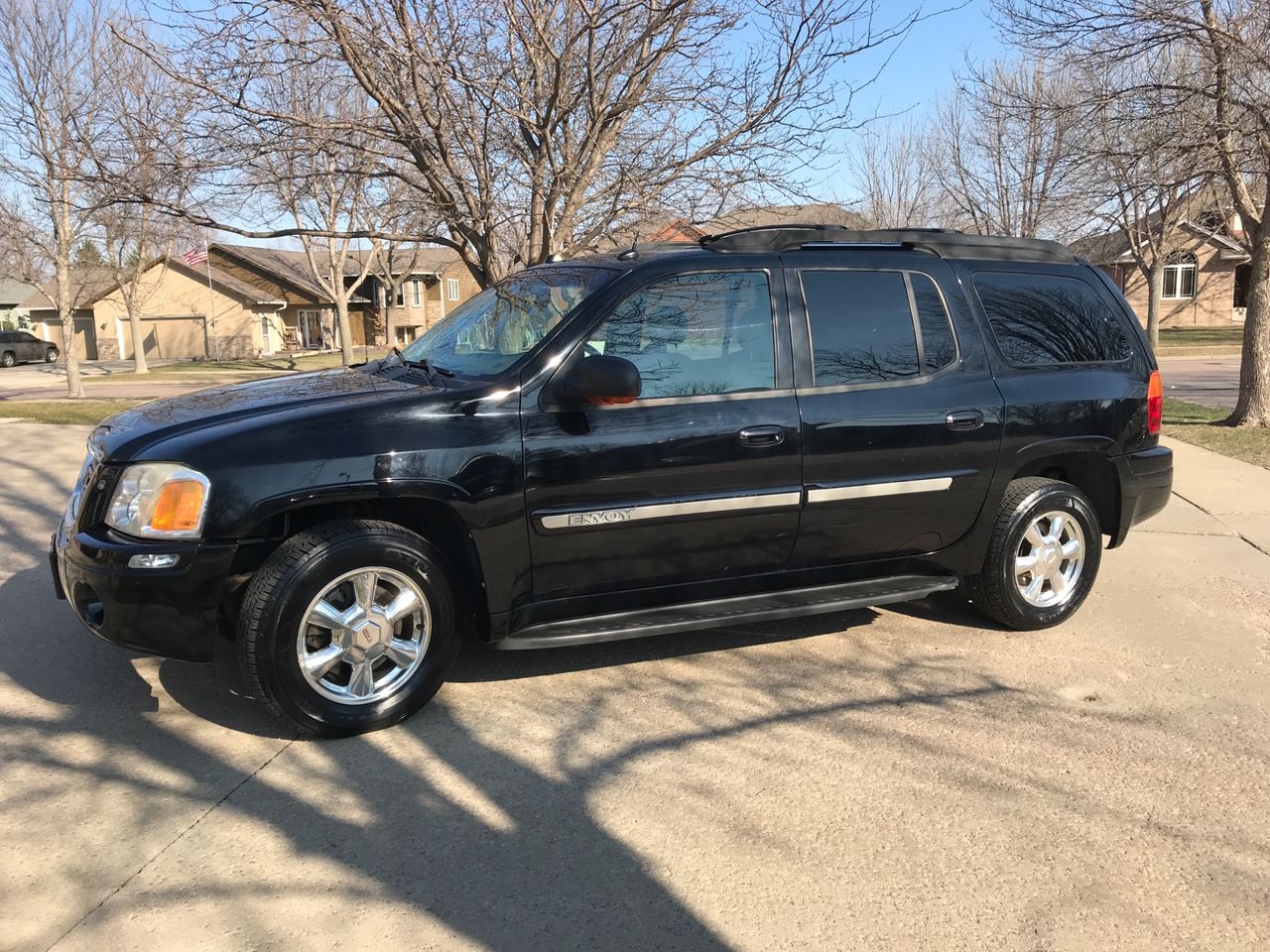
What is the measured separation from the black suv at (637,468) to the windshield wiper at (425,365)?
2cm

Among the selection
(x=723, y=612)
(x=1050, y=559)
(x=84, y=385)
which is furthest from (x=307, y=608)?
(x=84, y=385)

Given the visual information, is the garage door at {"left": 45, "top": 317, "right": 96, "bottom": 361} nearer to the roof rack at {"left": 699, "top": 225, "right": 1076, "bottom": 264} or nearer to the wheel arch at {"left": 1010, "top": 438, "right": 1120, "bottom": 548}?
the roof rack at {"left": 699, "top": 225, "right": 1076, "bottom": 264}

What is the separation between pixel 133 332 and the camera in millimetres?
38094

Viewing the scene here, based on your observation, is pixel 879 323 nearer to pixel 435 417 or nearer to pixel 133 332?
pixel 435 417

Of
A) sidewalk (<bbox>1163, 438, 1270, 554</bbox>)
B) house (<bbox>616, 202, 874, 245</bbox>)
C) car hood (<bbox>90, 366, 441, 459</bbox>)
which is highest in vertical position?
house (<bbox>616, 202, 874, 245</bbox>)

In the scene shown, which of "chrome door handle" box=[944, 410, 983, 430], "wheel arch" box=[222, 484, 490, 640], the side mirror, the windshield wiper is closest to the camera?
"wheel arch" box=[222, 484, 490, 640]

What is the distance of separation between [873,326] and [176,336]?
5143 centimetres

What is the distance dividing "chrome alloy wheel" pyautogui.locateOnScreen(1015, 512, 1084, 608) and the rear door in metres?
0.43

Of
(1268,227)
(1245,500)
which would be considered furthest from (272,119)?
(1268,227)

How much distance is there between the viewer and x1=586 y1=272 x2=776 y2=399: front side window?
4.04 metres

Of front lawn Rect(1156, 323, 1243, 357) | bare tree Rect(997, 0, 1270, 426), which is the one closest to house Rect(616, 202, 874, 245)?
bare tree Rect(997, 0, 1270, 426)

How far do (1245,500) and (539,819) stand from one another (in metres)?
7.36

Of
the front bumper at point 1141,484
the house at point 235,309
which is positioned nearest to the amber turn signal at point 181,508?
the front bumper at point 1141,484

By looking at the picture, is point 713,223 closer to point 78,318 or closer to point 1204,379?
point 1204,379
